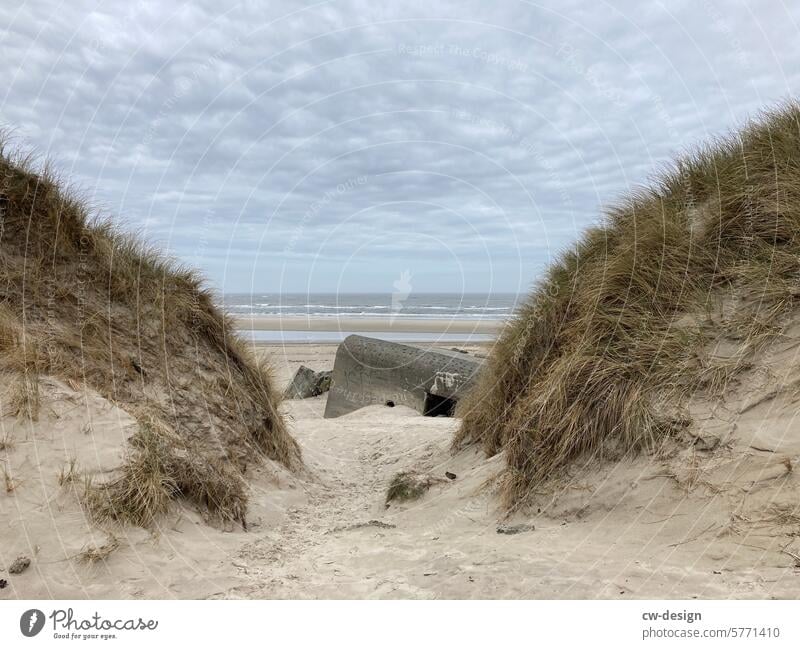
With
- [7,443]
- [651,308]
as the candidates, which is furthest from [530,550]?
[7,443]

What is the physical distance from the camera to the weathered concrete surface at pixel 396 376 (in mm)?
11516

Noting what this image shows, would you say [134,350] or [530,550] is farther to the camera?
[134,350]

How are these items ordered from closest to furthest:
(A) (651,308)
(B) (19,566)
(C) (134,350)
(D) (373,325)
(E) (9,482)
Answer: (B) (19,566) → (E) (9,482) → (A) (651,308) → (C) (134,350) → (D) (373,325)

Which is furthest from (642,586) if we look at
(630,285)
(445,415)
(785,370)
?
(445,415)

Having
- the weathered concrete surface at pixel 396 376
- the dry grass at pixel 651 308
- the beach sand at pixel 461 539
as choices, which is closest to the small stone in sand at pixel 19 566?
the beach sand at pixel 461 539

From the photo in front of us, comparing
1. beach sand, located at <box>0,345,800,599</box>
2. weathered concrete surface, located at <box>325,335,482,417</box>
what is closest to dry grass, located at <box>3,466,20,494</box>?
beach sand, located at <box>0,345,800,599</box>

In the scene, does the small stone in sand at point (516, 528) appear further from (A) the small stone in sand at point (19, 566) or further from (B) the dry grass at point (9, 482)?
(B) the dry grass at point (9, 482)

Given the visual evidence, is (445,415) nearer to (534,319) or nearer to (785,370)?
(534,319)

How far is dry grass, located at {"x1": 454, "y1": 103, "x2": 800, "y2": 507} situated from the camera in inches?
190

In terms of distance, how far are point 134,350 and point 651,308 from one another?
5.10m

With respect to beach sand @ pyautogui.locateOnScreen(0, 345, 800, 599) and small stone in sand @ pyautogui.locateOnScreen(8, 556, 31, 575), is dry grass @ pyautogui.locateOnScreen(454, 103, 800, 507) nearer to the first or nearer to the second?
beach sand @ pyautogui.locateOnScreen(0, 345, 800, 599)

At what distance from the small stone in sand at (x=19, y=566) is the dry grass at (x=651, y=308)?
3.51m

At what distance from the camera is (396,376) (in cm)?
1201

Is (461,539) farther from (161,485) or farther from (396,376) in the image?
(396,376)
